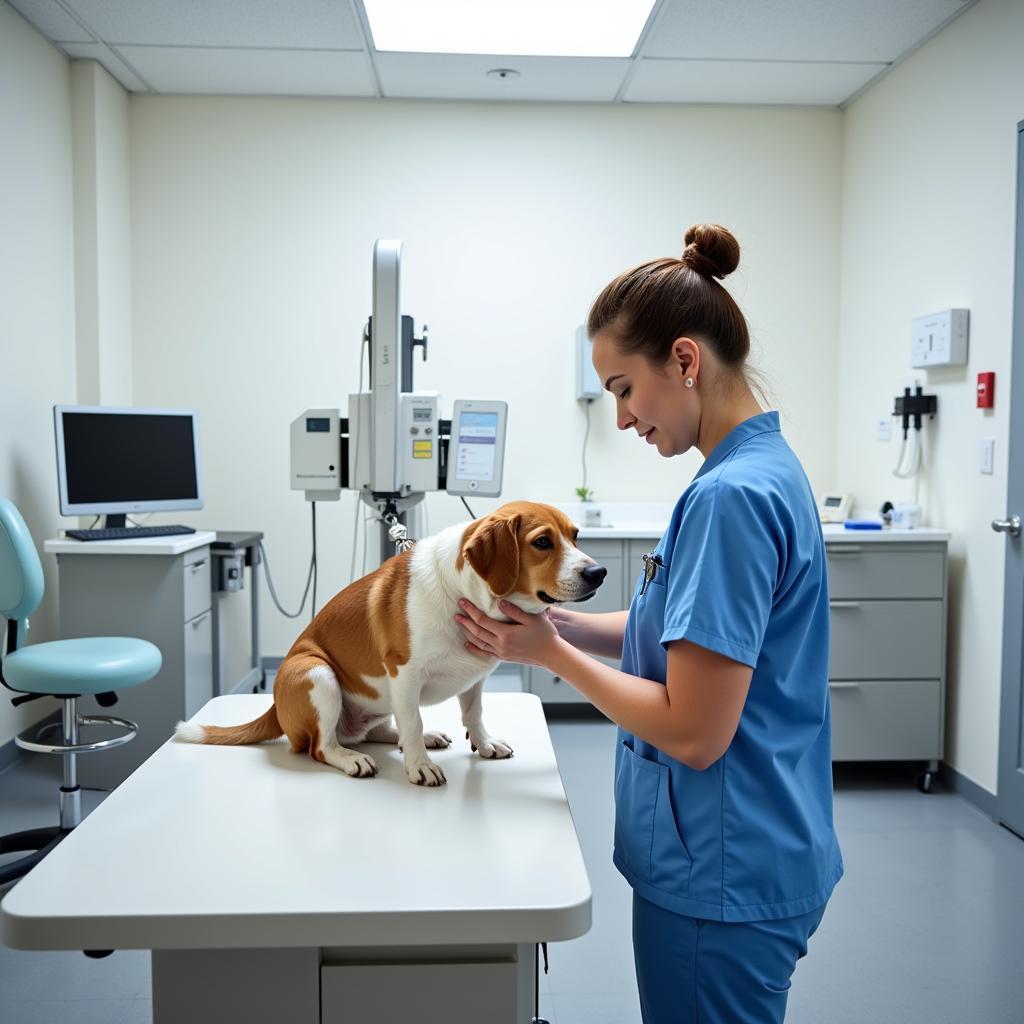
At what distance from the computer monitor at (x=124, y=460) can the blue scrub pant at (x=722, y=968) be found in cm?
281

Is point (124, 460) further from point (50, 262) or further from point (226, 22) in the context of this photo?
point (226, 22)

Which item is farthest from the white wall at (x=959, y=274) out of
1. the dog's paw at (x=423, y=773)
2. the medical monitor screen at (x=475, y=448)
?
the dog's paw at (x=423, y=773)

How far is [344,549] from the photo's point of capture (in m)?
4.46

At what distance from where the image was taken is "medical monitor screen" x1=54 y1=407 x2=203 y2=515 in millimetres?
3260

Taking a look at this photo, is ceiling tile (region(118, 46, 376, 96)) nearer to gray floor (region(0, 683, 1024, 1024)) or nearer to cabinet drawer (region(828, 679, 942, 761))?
gray floor (region(0, 683, 1024, 1024))

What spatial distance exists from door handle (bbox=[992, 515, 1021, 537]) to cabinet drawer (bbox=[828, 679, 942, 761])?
68cm

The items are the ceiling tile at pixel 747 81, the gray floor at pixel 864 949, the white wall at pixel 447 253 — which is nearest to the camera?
the gray floor at pixel 864 949

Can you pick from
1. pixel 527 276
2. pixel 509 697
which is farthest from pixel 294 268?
pixel 509 697

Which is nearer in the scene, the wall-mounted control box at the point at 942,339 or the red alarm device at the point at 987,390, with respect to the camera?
the red alarm device at the point at 987,390

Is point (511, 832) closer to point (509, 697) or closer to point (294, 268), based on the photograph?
point (509, 697)

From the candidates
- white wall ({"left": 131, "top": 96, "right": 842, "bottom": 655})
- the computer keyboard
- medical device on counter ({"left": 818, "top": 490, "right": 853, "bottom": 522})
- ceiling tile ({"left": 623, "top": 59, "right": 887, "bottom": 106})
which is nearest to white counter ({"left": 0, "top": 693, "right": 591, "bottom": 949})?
the computer keyboard

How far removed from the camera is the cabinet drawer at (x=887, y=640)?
3.34 meters

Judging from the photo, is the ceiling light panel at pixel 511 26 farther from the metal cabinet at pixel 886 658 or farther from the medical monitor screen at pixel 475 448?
the metal cabinet at pixel 886 658

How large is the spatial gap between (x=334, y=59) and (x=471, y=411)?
2165mm
